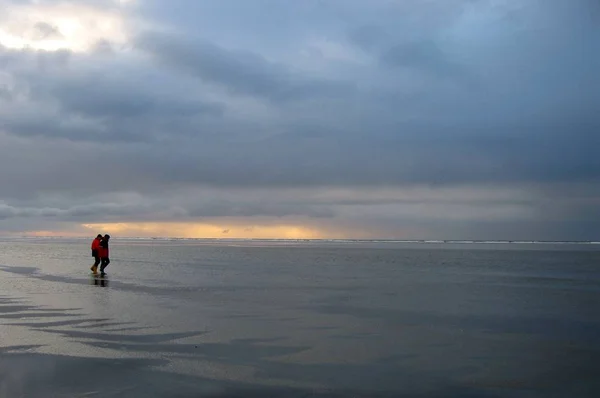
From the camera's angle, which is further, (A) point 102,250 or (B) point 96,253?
(B) point 96,253

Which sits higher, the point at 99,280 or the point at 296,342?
the point at 99,280

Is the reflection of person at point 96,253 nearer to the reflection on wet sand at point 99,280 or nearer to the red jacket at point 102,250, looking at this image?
the red jacket at point 102,250

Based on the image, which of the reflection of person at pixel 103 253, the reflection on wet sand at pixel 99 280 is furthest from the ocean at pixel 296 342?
the reflection of person at pixel 103 253

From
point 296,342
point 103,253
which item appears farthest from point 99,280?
point 296,342

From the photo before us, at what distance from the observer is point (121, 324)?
46.3 ft

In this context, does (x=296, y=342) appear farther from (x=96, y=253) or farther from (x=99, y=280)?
(x=96, y=253)

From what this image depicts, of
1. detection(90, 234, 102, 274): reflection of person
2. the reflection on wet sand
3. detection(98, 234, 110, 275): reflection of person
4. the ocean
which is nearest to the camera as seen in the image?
the ocean

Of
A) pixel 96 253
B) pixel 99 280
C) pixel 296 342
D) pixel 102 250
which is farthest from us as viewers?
pixel 96 253

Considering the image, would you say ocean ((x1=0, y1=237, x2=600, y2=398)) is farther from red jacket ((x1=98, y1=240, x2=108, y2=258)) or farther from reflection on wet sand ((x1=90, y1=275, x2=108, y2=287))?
red jacket ((x1=98, y1=240, x2=108, y2=258))

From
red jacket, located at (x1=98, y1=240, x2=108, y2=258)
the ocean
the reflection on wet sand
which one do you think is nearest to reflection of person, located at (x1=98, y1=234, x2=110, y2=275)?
red jacket, located at (x1=98, y1=240, x2=108, y2=258)

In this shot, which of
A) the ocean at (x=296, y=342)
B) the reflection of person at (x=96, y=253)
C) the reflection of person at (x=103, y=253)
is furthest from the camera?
the reflection of person at (x=96, y=253)

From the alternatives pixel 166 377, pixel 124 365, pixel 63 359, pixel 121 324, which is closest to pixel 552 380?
pixel 166 377

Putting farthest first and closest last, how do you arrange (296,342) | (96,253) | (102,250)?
(96,253) → (102,250) → (296,342)

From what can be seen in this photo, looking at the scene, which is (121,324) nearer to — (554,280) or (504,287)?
(504,287)
